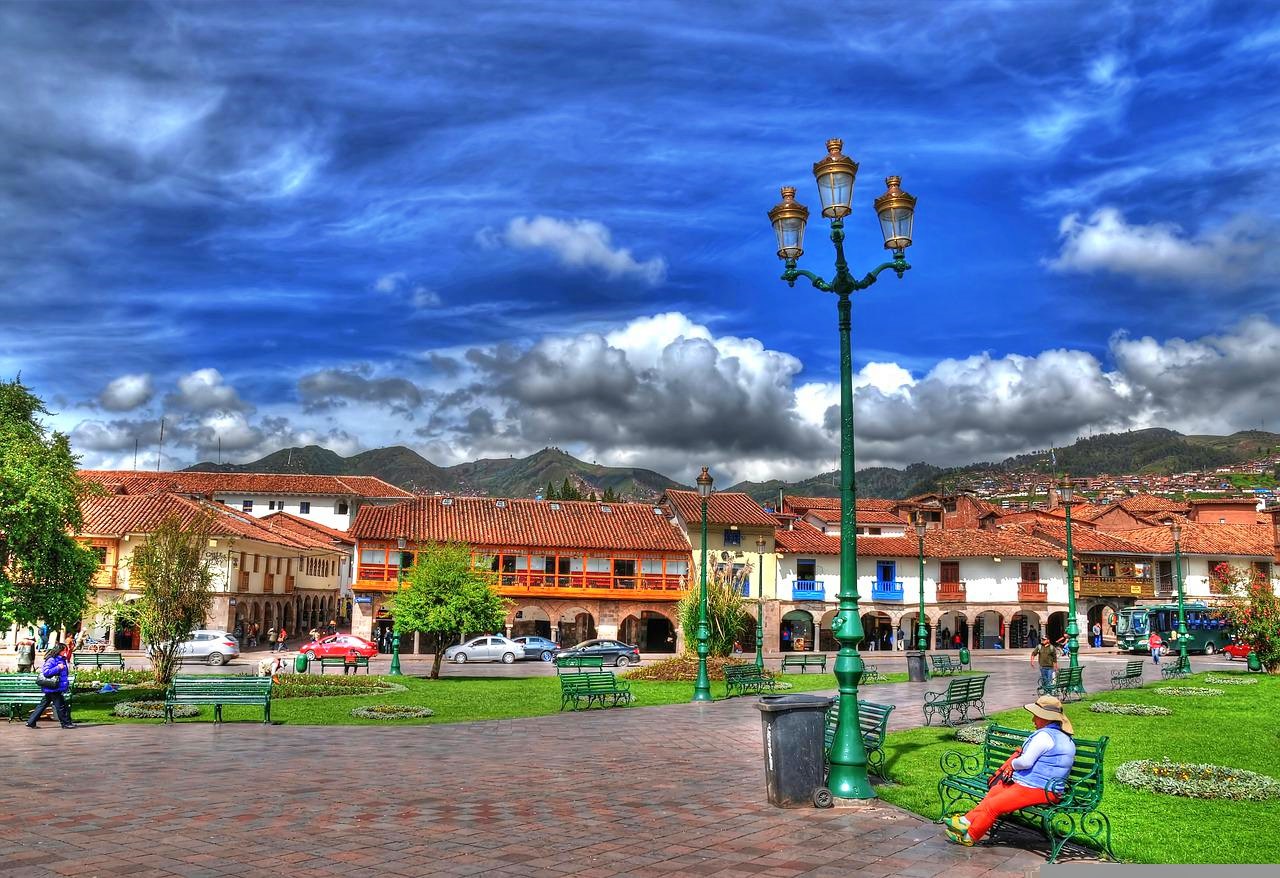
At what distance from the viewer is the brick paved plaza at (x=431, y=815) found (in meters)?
7.43

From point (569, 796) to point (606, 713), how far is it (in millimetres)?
9539

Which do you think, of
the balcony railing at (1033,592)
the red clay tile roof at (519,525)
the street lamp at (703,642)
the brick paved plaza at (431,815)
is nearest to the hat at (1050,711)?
the brick paved plaza at (431,815)

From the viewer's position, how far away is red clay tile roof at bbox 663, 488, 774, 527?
52.6m

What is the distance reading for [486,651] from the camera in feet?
128

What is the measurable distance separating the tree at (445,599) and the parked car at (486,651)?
893 cm

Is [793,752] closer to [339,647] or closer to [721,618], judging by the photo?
[721,618]

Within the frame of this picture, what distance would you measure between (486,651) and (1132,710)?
85.5ft

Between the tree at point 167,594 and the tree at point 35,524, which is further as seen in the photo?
the tree at point 167,594

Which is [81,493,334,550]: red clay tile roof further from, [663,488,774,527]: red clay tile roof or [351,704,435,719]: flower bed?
[351,704,435,719]: flower bed

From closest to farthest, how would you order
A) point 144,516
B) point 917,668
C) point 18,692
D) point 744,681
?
point 18,692, point 744,681, point 917,668, point 144,516

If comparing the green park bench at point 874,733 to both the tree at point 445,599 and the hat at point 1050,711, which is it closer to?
the hat at point 1050,711

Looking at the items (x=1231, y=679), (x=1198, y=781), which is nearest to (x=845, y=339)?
(x=1198, y=781)

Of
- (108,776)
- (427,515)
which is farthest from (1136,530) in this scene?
(108,776)

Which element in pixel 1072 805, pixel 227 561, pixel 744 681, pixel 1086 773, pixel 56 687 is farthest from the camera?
pixel 227 561
